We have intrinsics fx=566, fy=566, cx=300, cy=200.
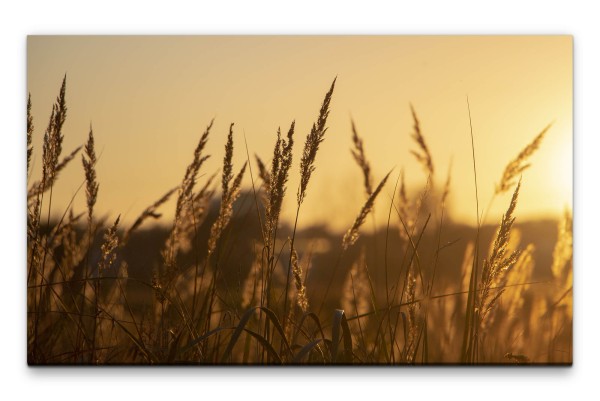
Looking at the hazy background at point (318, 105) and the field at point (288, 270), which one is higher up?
the hazy background at point (318, 105)

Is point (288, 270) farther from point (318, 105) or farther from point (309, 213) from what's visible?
point (318, 105)

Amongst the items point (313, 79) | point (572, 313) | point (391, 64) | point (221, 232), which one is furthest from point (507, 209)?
point (221, 232)

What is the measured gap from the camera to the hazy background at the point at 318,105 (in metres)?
1.66

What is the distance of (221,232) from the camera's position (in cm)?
166

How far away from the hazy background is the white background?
0.17ft

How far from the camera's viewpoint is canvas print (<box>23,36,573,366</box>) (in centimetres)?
165

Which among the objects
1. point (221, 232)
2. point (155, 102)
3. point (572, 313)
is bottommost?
point (572, 313)

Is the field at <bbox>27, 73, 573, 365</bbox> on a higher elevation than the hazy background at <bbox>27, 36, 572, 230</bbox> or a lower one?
lower

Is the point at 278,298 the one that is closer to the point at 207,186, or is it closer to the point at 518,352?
the point at 207,186

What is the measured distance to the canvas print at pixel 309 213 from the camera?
5.41 feet

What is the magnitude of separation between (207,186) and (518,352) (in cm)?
104

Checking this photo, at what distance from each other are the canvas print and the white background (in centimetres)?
5
